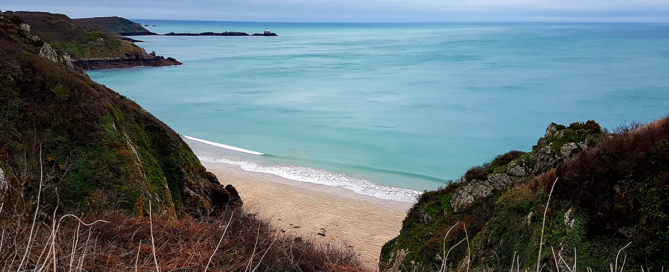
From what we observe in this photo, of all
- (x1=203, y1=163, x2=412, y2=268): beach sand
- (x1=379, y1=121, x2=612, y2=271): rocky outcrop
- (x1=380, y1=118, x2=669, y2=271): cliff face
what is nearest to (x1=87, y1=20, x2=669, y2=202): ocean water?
(x1=203, y1=163, x2=412, y2=268): beach sand

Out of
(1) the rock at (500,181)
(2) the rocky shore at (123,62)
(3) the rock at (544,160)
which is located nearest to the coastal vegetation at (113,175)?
(1) the rock at (500,181)

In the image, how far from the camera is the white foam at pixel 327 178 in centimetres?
1795

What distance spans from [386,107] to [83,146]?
3285 cm

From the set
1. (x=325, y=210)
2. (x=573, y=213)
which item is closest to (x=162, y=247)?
(x=573, y=213)

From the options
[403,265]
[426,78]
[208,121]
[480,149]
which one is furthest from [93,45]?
[403,265]

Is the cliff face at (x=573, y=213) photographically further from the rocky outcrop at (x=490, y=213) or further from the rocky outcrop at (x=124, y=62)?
the rocky outcrop at (x=124, y=62)

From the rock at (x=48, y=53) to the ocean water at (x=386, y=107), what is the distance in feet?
33.7

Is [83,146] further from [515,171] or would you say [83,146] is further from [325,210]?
[515,171]

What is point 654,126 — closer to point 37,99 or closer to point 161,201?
point 161,201

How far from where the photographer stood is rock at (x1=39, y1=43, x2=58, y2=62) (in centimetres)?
1312

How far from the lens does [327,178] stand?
20.2m

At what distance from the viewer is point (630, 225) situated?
549 cm

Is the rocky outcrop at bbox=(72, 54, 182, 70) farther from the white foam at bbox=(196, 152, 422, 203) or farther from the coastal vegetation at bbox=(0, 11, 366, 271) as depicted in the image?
the coastal vegetation at bbox=(0, 11, 366, 271)

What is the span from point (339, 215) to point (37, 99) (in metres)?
9.67
